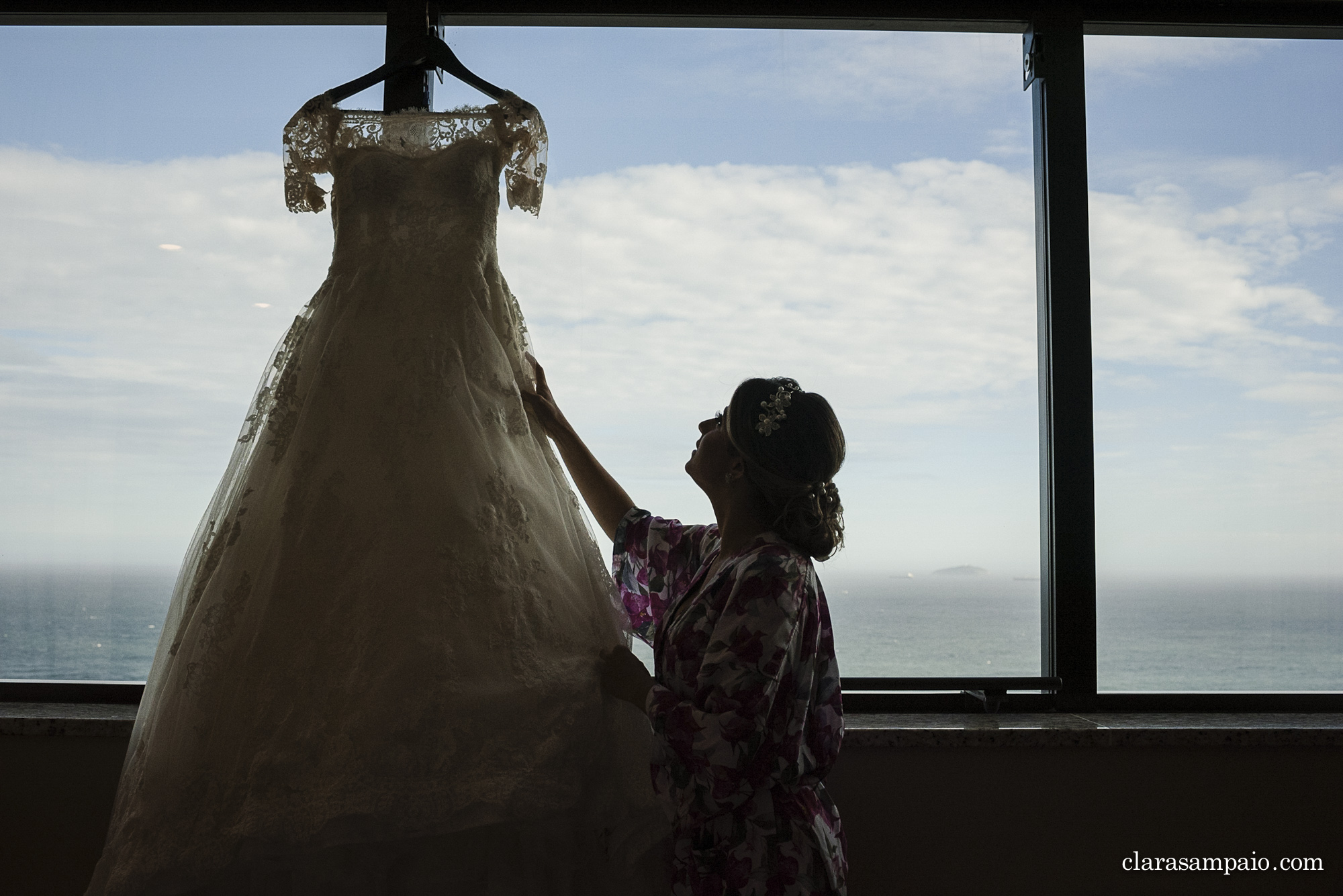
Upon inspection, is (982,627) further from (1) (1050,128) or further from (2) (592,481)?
(1) (1050,128)

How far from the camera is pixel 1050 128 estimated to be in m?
2.29

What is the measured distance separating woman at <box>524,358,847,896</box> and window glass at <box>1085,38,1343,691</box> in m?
1.22

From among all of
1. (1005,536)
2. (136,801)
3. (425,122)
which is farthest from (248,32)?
(1005,536)

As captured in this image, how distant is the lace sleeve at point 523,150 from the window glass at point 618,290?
525 millimetres

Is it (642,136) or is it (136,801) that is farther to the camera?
(642,136)

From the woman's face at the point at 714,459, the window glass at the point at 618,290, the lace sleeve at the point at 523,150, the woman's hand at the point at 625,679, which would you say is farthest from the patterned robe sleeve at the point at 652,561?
the lace sleeve at the point at 523,150

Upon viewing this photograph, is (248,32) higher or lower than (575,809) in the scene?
higher

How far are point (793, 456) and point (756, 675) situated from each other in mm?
372

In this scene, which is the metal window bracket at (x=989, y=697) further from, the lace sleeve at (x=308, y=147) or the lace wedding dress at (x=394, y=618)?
the lace sleeve at (x=308, y=147)

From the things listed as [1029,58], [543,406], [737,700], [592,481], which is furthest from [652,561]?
[1029,58]

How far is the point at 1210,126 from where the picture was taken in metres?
2.34

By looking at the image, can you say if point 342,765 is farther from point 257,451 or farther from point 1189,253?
point 1189,253

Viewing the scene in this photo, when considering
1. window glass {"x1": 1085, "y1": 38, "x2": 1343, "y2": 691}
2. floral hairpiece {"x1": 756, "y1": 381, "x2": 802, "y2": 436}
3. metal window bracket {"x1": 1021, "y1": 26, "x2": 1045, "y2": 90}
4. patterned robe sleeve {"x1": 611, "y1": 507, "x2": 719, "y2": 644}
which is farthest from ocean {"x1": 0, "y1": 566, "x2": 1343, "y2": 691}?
metal window bracket {"x1": 1021, "y1": 26, "x2": 1045, "y2": 90}

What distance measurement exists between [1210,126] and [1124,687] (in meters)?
1.56
